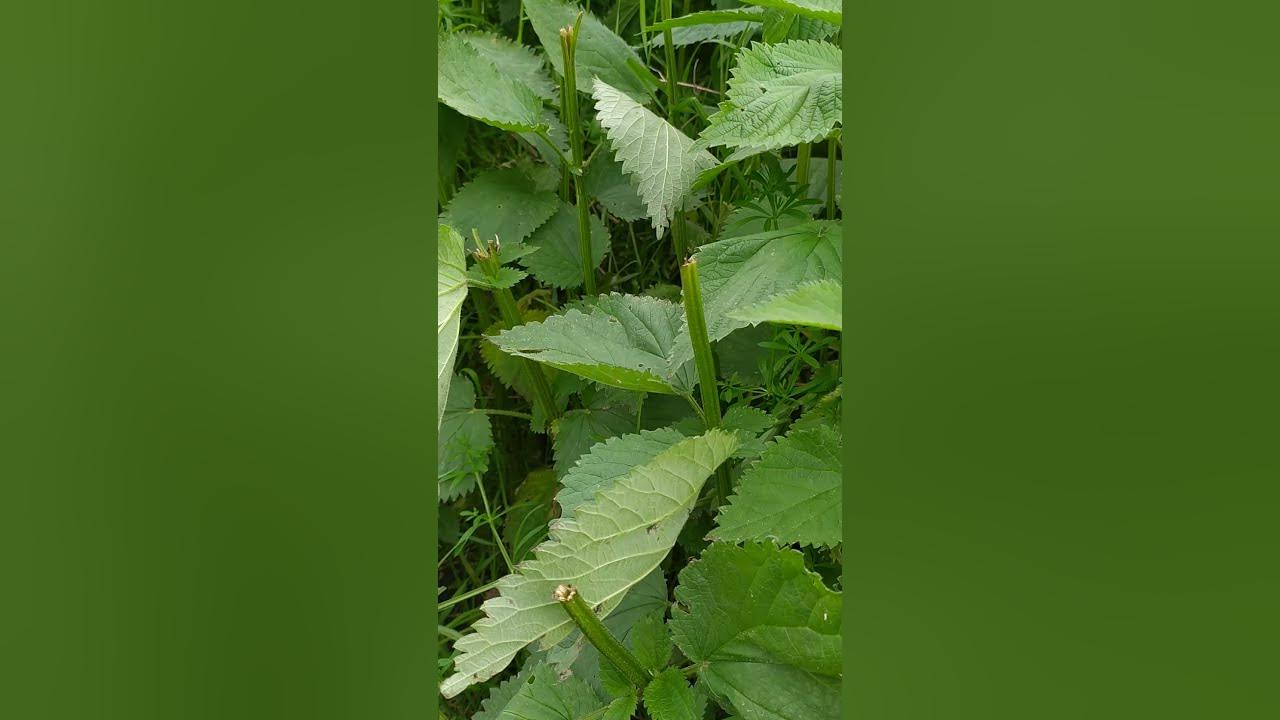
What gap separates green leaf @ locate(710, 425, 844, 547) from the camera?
511 millimetres

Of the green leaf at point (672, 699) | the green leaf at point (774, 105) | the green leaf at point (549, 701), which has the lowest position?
the green leaf at point (549, 701)

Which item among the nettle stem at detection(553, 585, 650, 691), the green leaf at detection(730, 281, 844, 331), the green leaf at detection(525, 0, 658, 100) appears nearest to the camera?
the green leaf at detection(730, 281, 844, 331)

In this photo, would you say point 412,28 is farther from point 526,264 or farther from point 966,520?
point 526,264

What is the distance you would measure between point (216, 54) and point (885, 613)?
215 mm

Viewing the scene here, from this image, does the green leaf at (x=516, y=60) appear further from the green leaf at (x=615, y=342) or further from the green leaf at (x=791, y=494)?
the green leaf at (x=791, y=494)

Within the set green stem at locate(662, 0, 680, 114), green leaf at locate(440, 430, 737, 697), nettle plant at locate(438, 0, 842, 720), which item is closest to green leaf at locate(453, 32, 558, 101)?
nettle plant at locate(438, 0, 842, 720)

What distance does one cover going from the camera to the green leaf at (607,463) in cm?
59

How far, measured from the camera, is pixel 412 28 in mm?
253

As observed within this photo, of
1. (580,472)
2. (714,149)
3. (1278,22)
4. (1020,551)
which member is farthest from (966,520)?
(714,149)

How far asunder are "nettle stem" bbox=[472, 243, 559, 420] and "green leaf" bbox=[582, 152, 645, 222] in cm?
10

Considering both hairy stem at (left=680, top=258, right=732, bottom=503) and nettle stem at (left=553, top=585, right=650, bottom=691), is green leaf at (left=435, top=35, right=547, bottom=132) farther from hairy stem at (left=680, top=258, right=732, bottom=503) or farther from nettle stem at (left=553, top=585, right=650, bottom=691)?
nettle stem at (left=553, top=585, right=650, bottom=691)

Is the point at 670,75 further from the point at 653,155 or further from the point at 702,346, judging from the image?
the point at 702,346

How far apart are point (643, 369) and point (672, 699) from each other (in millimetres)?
186

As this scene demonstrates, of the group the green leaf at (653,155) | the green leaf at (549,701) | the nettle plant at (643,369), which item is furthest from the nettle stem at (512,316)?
the green leaf at (549,701)
